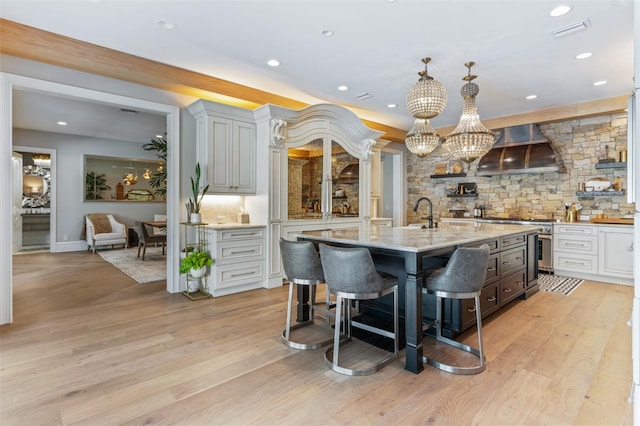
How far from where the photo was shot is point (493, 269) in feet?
10.9

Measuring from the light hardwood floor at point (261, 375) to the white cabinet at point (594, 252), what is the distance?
65.2 inches

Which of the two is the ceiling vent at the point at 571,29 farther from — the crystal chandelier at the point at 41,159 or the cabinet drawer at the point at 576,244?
Answer: the crystal chandelier at the point at 41,159

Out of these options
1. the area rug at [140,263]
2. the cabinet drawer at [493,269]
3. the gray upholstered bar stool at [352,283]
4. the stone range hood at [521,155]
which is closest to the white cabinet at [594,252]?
the stone range hood at [521,155]

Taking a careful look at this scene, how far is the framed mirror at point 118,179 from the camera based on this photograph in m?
8.49

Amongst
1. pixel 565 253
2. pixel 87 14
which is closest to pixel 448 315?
pixel 565 253

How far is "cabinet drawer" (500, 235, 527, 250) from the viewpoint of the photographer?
3475 mm

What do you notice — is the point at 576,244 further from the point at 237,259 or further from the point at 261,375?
the point at 261,375

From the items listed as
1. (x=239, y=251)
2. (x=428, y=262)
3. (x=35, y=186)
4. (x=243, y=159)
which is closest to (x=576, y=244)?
(x=428, y=262)

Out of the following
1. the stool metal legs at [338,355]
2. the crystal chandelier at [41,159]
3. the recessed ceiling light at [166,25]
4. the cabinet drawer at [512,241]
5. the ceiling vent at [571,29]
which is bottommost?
the stool metal legs at [338,355]

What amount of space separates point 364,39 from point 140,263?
18.8 ft

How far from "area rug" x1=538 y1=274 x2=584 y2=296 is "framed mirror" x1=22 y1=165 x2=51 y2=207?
11646 mm

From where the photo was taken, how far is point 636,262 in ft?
2.60

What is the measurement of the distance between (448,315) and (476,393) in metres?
0.88

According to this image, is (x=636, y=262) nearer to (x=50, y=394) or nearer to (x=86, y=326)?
(x=50, y=394)
